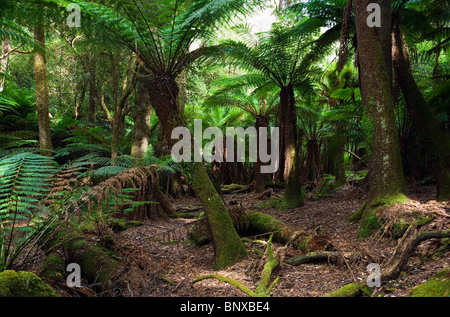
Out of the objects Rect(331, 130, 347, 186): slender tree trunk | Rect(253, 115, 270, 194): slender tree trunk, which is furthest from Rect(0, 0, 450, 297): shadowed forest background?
Rect(253, 115, 270, 194): slender tree trunk

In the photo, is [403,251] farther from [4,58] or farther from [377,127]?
[4,58]

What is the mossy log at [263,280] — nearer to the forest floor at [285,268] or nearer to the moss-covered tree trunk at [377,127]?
the forest floor at [285,268]

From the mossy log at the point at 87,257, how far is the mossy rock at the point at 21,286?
1.87ft

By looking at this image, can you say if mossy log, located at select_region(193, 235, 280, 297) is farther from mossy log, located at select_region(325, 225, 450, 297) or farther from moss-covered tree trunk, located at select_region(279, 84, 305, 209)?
moss-covered tree trunk, located at select_region(279, 84, 305, 209)

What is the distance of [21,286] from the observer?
146cm

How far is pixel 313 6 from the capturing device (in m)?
5.27

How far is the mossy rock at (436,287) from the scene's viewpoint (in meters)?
1.48

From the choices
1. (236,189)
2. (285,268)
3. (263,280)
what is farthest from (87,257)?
(236,189)

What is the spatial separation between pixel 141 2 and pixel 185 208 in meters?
4.17

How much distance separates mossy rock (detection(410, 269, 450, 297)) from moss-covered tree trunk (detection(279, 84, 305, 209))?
177 inches

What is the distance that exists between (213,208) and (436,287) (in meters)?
1.80

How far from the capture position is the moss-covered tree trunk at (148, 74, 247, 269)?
2754mm
